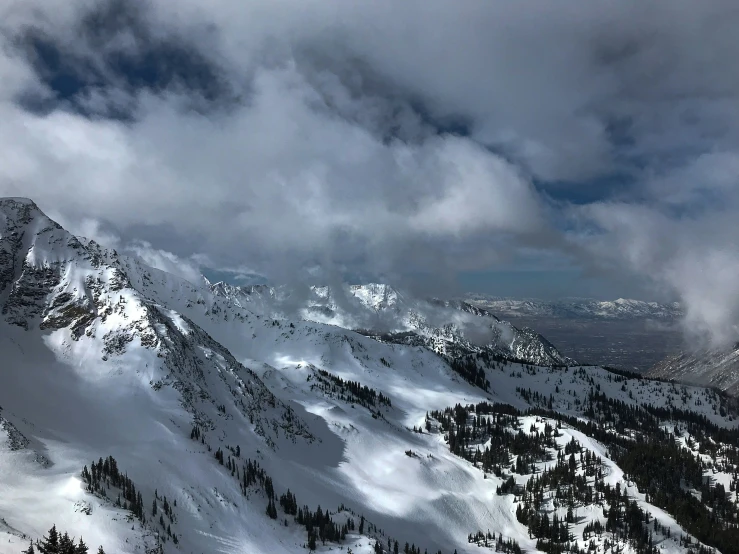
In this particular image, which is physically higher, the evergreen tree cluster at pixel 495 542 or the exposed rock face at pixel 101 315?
the exposed rock face at pixel 101 315

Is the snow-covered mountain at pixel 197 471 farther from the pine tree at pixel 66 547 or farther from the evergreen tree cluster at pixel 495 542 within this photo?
the pine tree at pixel 66 547

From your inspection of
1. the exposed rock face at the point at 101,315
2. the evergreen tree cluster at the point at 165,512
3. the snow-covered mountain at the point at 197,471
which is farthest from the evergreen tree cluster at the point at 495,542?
the evergreen tree cluster at the point at 165,512

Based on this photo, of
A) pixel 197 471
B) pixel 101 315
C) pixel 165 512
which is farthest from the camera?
pixel 101 315

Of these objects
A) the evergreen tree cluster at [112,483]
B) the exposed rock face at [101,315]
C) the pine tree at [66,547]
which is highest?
the exposed rock face at [101,315]

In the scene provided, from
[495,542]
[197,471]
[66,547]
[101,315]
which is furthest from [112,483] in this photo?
[495,542]

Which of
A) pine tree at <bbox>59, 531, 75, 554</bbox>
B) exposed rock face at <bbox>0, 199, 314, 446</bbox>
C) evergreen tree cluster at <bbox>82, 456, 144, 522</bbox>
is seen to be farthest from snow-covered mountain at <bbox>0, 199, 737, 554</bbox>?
pine tree at <bbox>59, 531, 75, 554</bbox>

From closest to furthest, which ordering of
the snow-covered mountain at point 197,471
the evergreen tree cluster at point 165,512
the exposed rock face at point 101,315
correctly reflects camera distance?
the evergreen tree cluster at point 165,512, the snow-covered mountain at point 197,471, the exposed rock face at point 101,315

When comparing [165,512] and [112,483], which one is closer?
[112,483]

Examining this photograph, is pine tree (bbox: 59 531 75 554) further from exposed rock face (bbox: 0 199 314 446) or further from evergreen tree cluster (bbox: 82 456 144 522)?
exposed rock face (bbox: 0 199 314 446)

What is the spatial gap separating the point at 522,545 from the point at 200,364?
136 m

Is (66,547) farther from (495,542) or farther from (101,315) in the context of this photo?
(495,542)

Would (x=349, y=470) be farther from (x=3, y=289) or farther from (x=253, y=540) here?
(x=3, y=289)

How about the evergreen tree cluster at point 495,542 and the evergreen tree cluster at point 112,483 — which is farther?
the evergreen tree cluster at point 495,542

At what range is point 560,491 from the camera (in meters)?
181
